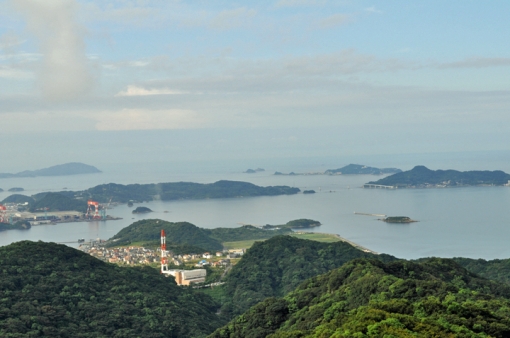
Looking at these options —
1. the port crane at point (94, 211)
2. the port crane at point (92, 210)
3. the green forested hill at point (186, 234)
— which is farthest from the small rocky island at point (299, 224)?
the port crane at point (92, 210)

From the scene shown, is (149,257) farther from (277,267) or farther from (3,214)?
(3,214)

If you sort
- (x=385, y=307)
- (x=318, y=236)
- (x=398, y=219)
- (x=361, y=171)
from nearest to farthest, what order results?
(x=385, y=307)
(x=318, y=236)
(x=398, y=219)
(x=361, y=171)

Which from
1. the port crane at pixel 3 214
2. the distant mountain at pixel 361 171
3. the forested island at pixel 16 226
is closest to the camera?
the forested island at pixel 16 226

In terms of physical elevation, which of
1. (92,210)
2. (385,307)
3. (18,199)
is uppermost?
(18,199)

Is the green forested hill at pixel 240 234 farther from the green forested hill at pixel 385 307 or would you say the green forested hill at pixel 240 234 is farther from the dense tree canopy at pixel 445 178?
the dense tree canopy at pixel 445 178

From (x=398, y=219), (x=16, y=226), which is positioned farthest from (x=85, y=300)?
(x=16, y=226)

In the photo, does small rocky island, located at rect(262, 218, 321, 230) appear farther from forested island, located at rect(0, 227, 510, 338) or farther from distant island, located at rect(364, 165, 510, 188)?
distant island, located at rect(364, 165, 510, 188)

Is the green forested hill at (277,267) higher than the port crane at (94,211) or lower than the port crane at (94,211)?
lower
